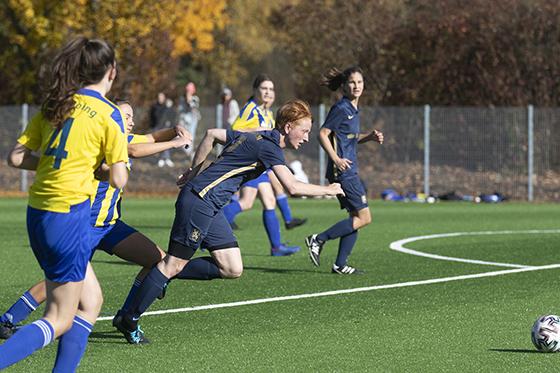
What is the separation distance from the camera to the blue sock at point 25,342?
5.97 meters

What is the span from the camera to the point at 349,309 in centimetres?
983

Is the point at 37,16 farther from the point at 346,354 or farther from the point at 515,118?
the point at 346,354

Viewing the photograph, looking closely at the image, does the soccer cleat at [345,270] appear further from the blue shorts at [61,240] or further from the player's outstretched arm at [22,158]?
the blue shorts at [61,240]

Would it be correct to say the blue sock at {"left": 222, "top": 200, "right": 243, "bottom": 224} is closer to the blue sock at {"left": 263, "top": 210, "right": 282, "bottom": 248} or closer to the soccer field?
the soccer field

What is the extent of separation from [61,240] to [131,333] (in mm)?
2280

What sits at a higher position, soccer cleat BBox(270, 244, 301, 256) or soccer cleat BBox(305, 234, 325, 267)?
soccer cleat BBox(305, 234, 325, 267)

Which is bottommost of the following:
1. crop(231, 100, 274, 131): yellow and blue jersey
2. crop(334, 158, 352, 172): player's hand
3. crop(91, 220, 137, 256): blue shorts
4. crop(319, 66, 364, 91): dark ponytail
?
crop(91, 220, 137, 256): blue shorts

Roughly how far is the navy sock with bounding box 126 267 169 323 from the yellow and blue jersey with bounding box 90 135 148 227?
1.72ft

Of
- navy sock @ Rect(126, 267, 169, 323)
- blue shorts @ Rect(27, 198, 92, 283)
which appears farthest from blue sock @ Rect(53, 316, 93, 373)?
navy sock @ Rect(126, 267, 169, 323)

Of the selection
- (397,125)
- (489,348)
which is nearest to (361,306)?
(489,348)

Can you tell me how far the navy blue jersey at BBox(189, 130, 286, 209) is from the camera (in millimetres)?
8523

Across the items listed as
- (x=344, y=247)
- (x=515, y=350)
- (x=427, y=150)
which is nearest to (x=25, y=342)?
(x=515, y=350)

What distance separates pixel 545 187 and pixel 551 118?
1.66 metres

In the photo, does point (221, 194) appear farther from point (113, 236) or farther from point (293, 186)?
point (113, 236)
